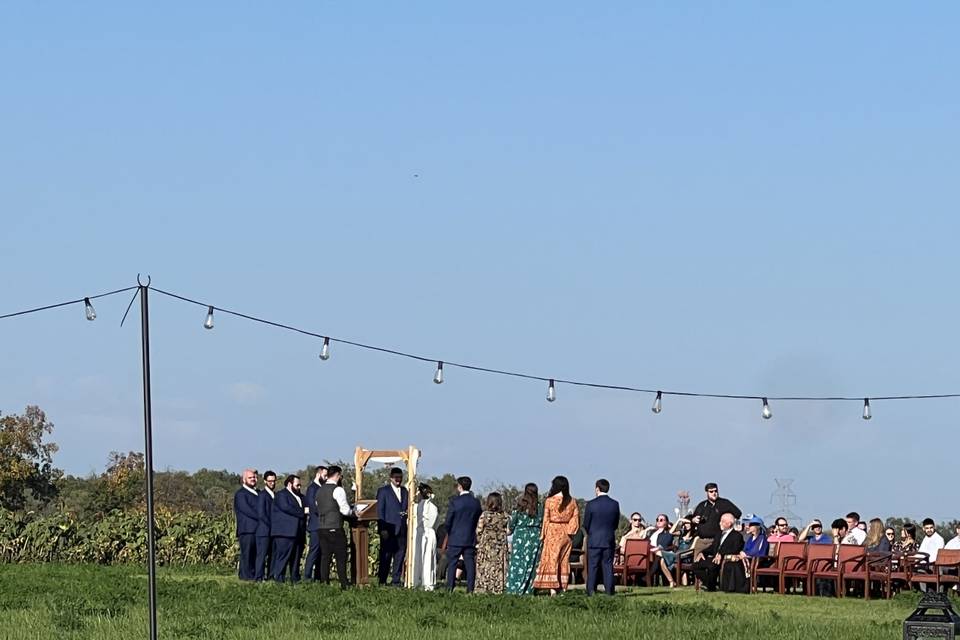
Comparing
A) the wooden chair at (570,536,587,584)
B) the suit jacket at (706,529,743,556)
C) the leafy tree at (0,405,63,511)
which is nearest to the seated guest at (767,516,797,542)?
the suit jacket at (706,529,743,556)

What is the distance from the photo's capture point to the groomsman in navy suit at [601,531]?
76.0 feet

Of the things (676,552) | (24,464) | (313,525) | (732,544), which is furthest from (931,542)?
(24,464)

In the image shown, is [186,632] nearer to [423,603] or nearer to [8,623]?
[8,623]

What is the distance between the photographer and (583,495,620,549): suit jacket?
23141 mm

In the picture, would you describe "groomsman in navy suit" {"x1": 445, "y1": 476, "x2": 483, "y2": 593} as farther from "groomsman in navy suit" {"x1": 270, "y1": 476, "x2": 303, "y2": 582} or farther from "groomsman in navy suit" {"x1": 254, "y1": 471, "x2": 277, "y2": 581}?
"groomsman in navy suit" {"x1": 254, "y1": 471, "x2": 277, "y2": 581}

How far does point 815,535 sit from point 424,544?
18.8 feet

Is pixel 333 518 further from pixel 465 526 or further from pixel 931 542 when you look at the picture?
A: pixel 931 542

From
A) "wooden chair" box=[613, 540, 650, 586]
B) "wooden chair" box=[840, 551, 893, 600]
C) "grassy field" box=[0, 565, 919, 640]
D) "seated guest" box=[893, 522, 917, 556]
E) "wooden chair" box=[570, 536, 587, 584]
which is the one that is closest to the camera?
"grassy field" box=[0, 565, 919, 640]

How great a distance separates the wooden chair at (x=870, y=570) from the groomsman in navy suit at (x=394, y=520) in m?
6.15

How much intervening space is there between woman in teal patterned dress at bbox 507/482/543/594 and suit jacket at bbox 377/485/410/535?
2.10 meters

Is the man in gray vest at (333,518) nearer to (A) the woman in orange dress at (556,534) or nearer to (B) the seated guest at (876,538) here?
(A) the woman in orange dress at (556,534)

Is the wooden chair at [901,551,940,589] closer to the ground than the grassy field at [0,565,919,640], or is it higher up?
higher up

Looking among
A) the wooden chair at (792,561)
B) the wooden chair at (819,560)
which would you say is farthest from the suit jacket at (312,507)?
the wooden chair at (819,560)

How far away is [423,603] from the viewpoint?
67.6 ft
